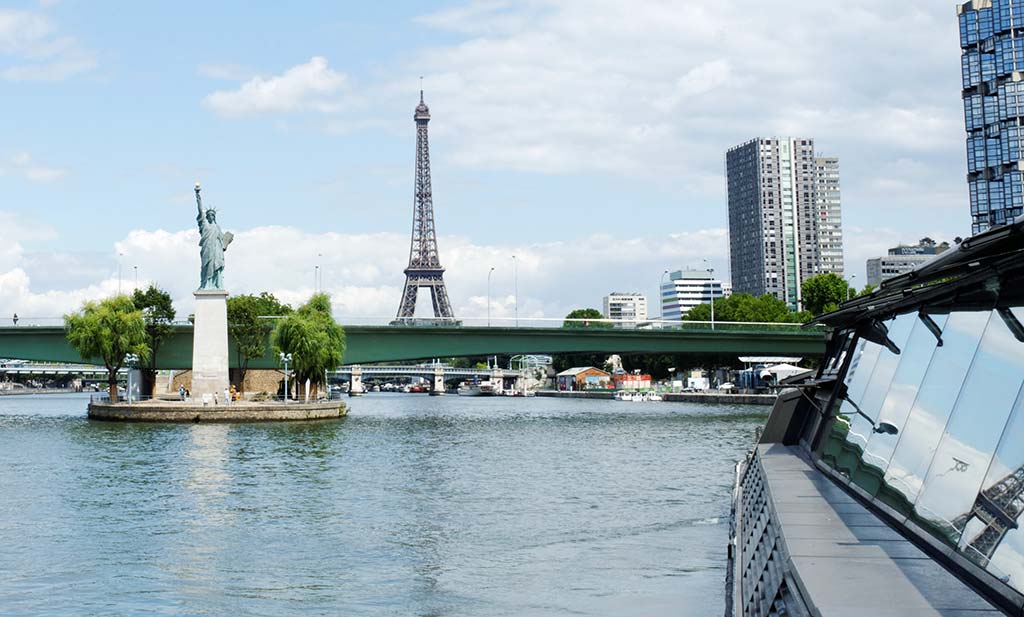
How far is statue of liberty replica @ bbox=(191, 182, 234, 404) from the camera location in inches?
2613

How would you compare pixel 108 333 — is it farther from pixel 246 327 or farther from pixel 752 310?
pixel 752 310

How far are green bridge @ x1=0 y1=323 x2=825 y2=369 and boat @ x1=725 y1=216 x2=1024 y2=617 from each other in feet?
201

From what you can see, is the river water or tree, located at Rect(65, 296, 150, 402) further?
tree, located at Rect(65, 296, 150, 402)

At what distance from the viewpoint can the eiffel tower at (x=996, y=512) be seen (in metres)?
5.32

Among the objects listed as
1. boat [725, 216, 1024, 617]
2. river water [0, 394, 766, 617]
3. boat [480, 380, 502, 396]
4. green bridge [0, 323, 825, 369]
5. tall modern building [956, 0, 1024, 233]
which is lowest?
boat [480, 380, 502, 396]

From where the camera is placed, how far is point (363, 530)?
21.2 m

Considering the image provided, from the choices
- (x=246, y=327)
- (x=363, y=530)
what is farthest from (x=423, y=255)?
(x=363, y=530)

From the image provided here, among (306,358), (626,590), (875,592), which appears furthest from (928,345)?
(306,358)

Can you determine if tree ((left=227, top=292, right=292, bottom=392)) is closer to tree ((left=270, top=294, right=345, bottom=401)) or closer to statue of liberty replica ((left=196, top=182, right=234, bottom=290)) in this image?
tree ((left=270, top=294, right=345, bottom=401))

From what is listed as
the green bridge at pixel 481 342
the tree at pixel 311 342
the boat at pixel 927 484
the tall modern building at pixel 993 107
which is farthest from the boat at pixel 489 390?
the boat at pixel 927 484

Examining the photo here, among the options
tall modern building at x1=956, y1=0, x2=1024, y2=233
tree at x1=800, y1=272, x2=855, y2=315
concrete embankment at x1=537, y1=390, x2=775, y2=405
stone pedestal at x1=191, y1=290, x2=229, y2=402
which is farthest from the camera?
tree at x1=800, y1=272, x2=855, y2=315

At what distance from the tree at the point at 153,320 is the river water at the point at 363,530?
33425 mm

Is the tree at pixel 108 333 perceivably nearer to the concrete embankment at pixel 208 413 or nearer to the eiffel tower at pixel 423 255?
the concrete embankment at pixel 208 413

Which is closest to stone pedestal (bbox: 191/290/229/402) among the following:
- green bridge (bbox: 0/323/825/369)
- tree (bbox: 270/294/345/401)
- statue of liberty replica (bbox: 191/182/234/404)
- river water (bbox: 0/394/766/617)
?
statue of liberty replica (bbox: 191/182/234/404)
